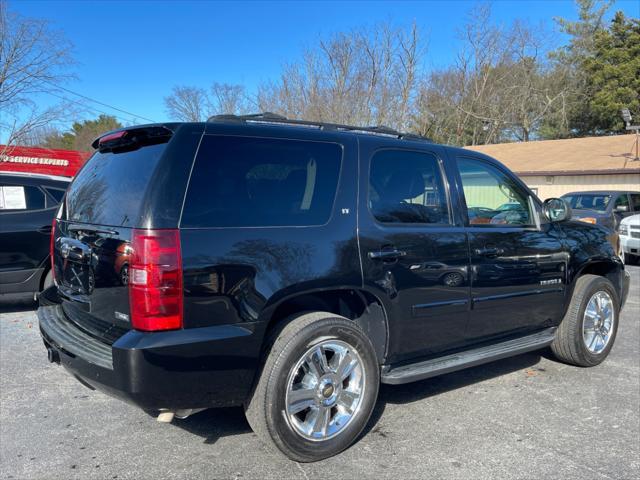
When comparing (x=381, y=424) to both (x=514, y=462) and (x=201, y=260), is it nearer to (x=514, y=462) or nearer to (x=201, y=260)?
(x=514, y=462)

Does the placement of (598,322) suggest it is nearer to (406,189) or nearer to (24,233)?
(406,189)

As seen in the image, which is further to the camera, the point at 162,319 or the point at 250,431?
the point at 250,431

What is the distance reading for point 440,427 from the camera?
3.66 metres

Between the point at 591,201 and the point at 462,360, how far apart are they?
12.2 meters

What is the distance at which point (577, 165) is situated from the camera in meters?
24.8

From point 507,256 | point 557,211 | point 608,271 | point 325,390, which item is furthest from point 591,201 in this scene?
point 325,390

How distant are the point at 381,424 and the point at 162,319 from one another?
1.79m

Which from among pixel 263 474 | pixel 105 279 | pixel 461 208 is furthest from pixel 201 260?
pixel 461 208

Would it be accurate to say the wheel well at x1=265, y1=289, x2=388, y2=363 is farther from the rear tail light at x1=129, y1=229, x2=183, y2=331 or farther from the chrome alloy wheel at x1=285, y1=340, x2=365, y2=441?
the rear tail light at x1=129, y1=229, x2=183, y2=331

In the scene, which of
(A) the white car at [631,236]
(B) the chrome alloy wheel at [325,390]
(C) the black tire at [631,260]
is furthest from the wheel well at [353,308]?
(C) the black tire at [631,260]

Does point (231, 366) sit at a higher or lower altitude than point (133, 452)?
higher

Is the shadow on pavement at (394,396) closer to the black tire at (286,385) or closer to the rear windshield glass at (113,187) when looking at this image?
the black tire at (286,385)

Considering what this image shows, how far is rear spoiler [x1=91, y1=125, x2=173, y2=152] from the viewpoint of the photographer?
3.01 metres

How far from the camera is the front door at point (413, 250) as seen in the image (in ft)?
11.3
